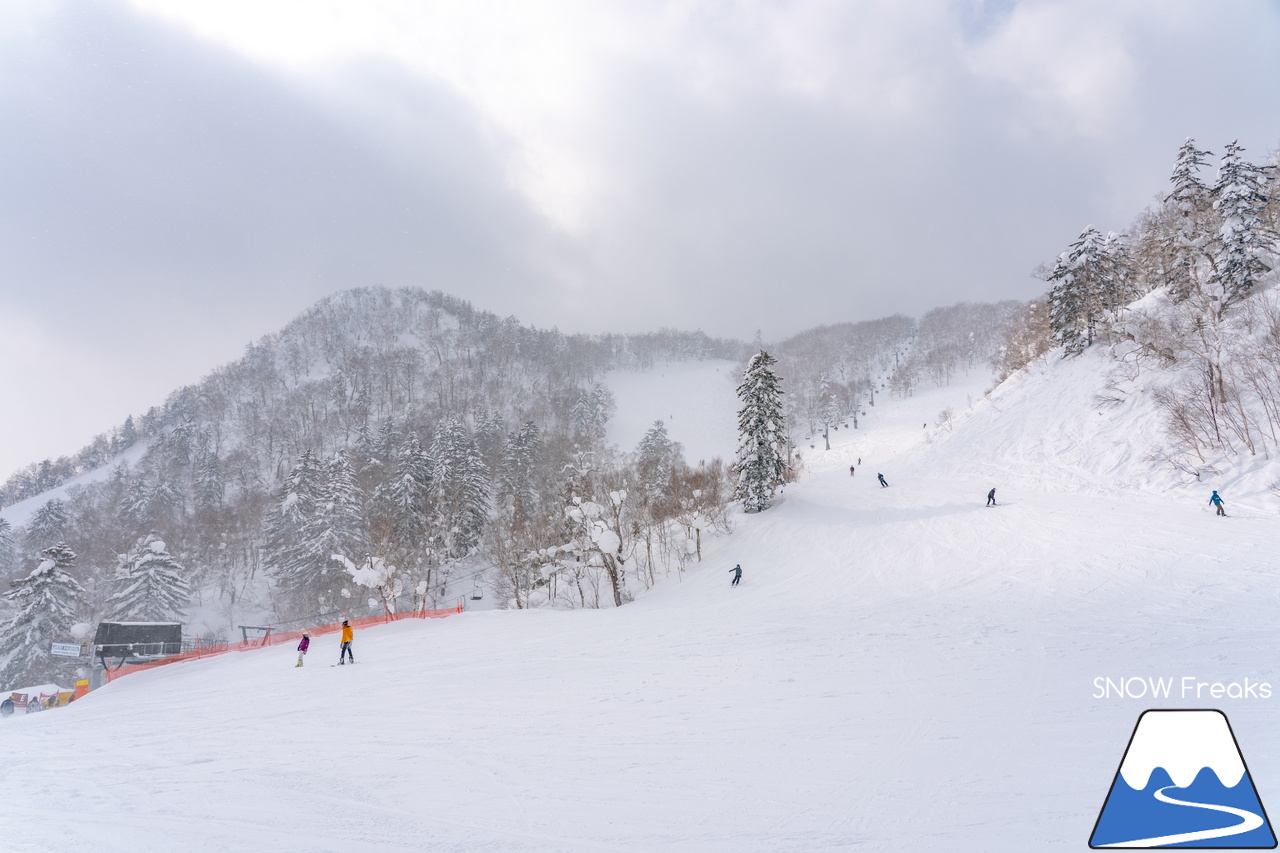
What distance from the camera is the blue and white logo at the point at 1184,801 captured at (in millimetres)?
4426

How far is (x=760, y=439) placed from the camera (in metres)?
40.9

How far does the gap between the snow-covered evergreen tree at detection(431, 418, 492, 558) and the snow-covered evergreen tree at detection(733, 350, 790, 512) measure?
26073 millimetres

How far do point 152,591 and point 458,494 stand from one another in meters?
22.3

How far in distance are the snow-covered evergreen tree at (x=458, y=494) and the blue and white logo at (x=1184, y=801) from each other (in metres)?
44.2

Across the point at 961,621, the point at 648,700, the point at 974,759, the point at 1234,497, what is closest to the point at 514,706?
the point at 648,700

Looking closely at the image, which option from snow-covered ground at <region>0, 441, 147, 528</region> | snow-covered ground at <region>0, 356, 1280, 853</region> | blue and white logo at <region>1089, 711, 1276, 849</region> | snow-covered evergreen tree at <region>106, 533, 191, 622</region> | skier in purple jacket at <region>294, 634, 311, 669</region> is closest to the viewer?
blue and white logo at <region>1089, 711, 1276, 849</region>

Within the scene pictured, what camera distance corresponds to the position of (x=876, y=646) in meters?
12.7

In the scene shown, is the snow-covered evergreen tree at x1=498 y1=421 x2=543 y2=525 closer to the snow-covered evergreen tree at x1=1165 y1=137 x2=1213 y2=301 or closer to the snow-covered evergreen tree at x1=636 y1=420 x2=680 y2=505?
the snow-covered evergreen tree at x1=636 y1=420 x2=680 y2=505

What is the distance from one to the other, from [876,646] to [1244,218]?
140ft

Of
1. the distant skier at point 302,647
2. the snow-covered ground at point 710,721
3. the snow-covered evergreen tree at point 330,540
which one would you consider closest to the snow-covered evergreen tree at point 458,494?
the snow-covered evergreen tree at point 330,540

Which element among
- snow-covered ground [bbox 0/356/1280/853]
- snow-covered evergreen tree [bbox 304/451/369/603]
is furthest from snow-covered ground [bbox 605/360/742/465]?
snow-covered ground [bbox 0/356/1280/853]

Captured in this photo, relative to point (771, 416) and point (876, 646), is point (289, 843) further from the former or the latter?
point (771, 416)

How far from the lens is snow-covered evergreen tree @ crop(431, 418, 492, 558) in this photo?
46.4m

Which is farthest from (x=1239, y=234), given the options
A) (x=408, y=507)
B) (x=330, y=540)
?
(x=330, y=540)
